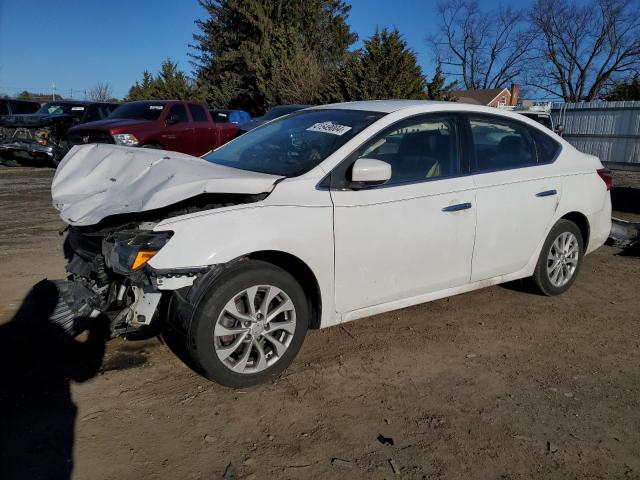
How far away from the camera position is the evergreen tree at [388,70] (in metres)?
19.5

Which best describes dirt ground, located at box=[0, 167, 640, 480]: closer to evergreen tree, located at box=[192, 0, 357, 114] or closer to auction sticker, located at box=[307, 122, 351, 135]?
auction sticker, located at box=[307, 122, 351, 135]

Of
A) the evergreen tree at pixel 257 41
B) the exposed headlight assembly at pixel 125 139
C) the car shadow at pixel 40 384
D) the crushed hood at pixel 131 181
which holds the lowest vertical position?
the car shadow at pixel 40 384

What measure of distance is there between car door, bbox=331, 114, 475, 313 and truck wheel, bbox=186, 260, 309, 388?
38 cm

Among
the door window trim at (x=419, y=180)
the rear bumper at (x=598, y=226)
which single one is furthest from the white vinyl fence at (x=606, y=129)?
the door window trim at (x=419, y=180)

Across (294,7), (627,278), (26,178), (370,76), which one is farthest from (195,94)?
(627,278)

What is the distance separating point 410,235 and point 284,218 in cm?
97

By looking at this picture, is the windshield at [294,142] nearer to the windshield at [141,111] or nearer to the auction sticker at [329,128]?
the auction sticker at [329,128]

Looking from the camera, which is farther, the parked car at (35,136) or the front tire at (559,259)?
Result: the parked car at (35,136)

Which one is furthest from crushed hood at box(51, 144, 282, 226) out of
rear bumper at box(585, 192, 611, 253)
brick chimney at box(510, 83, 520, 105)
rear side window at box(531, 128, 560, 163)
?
brick chimney at box(510, 83, 520, 105)

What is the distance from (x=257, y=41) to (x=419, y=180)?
3828cm

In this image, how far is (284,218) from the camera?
10.7ft

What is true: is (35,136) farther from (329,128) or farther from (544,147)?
(544,147)

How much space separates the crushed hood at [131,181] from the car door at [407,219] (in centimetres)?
61

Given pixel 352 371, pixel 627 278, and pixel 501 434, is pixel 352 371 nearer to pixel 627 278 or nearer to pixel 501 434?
pixel 501 434
